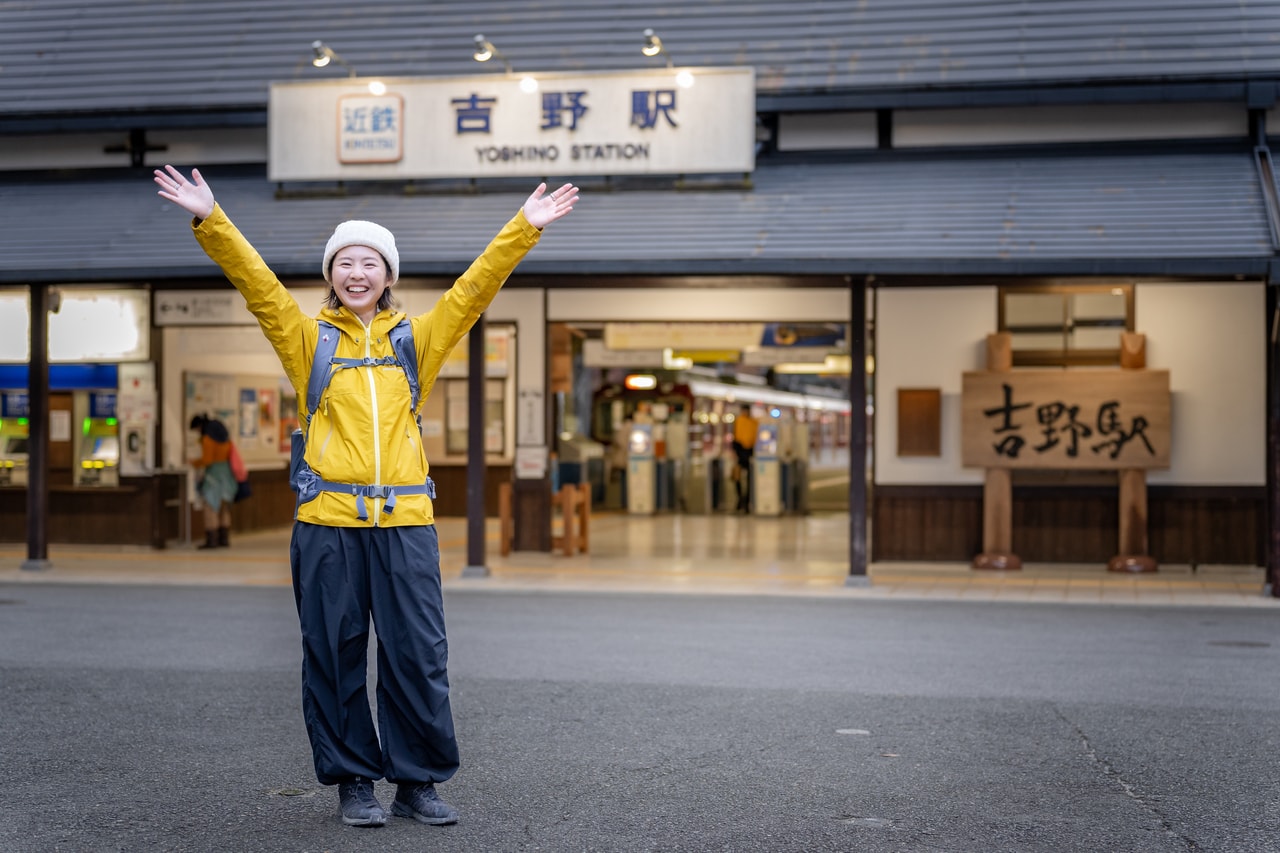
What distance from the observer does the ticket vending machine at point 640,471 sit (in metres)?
25.6

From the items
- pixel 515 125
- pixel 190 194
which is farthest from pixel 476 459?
pixel 190 194

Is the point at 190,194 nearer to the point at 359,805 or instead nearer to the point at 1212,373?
the point at 359,805

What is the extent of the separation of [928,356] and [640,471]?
35.4ft

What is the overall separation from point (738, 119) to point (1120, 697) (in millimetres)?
8201

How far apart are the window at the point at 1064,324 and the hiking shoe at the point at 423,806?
11.4 m

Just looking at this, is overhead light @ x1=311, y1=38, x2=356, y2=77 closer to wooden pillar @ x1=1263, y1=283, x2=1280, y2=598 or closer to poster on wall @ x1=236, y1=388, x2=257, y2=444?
poster on wall @ x1=236, y1=388, x2=257, y2=444

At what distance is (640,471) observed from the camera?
1014 inches

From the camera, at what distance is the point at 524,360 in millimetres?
16828

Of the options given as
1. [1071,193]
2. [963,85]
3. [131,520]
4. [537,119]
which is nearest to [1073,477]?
[1071,193]

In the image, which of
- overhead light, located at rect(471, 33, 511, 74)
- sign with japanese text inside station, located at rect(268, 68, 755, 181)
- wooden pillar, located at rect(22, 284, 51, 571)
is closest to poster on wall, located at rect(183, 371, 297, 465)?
wooden pillar, located at rect(22, 284, 51, 571)

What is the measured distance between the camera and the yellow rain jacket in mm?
4914

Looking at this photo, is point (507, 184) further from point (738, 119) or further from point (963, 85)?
point (963, 85)

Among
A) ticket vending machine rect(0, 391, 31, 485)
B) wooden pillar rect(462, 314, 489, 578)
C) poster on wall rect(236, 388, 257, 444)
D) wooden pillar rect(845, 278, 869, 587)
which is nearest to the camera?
wooden pillar rect(845, 278, 869, 587)

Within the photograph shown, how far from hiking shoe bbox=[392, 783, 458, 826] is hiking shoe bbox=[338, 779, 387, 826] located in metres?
0.08
